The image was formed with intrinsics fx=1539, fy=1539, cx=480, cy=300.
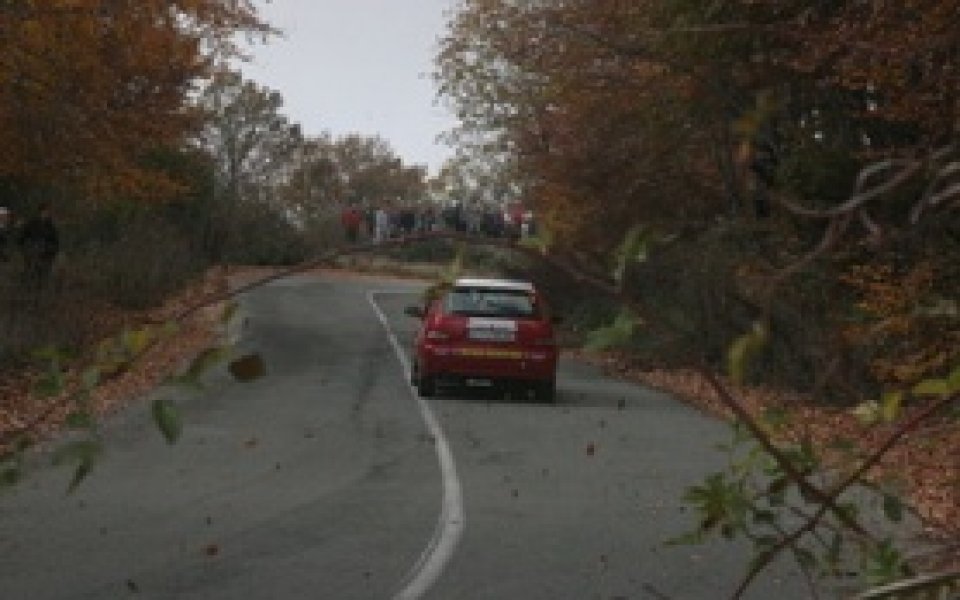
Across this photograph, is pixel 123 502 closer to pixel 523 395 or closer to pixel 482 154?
pixel 523 395

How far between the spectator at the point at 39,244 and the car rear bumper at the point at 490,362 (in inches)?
302

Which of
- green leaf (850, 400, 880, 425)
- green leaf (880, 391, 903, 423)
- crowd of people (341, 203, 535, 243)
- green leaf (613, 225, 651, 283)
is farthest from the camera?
crowd of people (341, 203, 535, 243)

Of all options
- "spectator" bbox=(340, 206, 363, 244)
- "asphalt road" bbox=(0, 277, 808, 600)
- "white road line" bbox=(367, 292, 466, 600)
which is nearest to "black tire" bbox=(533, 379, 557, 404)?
"asphalt road" bbox=(0, 277, 808, 600)

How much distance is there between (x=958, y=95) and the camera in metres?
15.5

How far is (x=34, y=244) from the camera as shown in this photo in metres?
25.4

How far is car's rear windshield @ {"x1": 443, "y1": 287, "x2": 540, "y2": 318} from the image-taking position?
20.9 meters

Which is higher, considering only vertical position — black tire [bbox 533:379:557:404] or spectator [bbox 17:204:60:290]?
spectator [bbox 17:204:60:290]

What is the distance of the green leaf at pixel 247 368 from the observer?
309 cm

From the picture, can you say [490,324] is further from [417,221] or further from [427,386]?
[417,221]

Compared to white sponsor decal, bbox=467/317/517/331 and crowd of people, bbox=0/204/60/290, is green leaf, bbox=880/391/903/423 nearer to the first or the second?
white sponsor decal, bbox=467/317/517/331

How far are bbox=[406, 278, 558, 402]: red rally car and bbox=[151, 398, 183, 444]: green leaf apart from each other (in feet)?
56.3

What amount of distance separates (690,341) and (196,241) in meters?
43.5

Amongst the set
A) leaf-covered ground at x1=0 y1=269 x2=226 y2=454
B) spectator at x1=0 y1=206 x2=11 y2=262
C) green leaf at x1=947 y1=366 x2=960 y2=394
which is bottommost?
leaf-covered ground at x1=0 y1=269 x2=226 y2=454

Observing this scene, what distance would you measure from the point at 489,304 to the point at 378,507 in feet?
33.2
